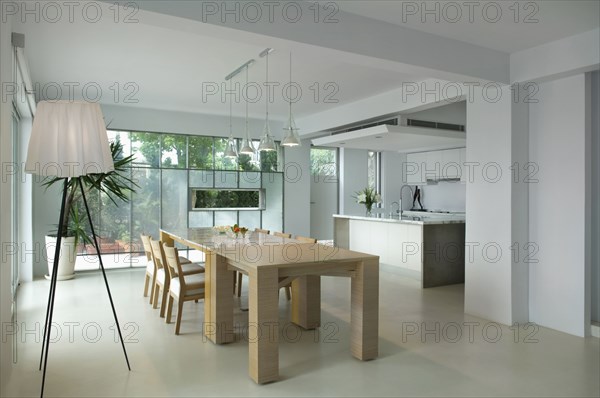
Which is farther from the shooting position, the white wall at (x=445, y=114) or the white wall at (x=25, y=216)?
the white wall at (x=445, y=114)

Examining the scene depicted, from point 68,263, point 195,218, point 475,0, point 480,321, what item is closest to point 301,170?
point 195,218

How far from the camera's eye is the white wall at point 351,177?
31.4 ft

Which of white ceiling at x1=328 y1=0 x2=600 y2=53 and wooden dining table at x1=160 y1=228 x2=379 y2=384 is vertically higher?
white ceiling at x1=328 y1=0 x2=600 y2=53

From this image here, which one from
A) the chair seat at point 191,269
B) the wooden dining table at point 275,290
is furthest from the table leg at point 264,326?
the chair seat at point 191,269

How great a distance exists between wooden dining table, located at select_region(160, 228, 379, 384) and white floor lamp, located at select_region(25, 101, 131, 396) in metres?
1.10

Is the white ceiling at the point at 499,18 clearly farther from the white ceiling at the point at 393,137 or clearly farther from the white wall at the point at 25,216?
the white wall at the point at 25,216

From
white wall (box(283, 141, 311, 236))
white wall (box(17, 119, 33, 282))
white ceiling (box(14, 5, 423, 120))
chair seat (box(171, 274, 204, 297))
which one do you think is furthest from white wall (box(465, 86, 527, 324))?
white wall (box(17, 119, 33, 282))

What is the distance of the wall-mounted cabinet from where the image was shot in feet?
27.0

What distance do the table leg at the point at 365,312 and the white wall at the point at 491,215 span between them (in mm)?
1726

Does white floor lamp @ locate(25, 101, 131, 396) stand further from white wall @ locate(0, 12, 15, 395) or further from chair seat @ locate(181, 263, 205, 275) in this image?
chair seat @ locate(181, 263, 205, 275)

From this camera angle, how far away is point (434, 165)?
28.9 ft

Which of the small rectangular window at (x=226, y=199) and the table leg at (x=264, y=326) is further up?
the small rectangular window at (x=226, y=199)

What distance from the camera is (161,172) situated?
24.1ft

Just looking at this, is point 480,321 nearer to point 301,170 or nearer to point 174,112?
point 301,170
